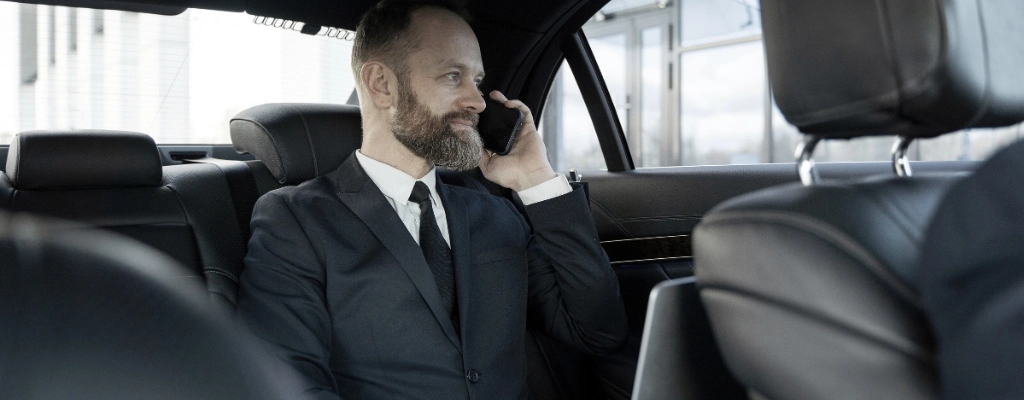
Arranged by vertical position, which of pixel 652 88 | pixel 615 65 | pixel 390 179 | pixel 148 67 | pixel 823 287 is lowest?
pixel 823 287

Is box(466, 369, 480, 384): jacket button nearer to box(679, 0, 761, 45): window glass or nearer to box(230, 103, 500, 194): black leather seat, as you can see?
box(230, 103, 500, 194): black leather seat

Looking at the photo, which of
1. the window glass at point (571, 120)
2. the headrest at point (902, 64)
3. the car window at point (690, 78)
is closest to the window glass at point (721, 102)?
the car window at point (690, 78)

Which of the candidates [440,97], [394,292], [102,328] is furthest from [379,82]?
[102,328]

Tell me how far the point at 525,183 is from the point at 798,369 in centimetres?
103

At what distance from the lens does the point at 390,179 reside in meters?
1.68

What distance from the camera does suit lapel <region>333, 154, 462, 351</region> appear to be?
1.52 m

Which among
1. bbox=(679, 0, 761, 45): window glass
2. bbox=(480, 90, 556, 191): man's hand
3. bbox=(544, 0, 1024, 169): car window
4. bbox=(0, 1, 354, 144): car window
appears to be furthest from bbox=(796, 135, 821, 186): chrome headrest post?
bbox=(679, 0, 761, 45): window glass

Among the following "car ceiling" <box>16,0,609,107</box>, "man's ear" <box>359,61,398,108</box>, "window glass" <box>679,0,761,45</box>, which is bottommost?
"man's ear" <box>359,61,398,108</box>

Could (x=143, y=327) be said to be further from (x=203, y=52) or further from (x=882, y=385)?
(x=203, y=52)

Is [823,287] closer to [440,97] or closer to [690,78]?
[440,97]

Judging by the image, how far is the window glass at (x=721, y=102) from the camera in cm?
456

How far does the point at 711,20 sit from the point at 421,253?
3.61 m

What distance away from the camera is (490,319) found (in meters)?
1.61

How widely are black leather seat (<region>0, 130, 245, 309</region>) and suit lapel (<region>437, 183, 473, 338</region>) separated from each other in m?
0.46
